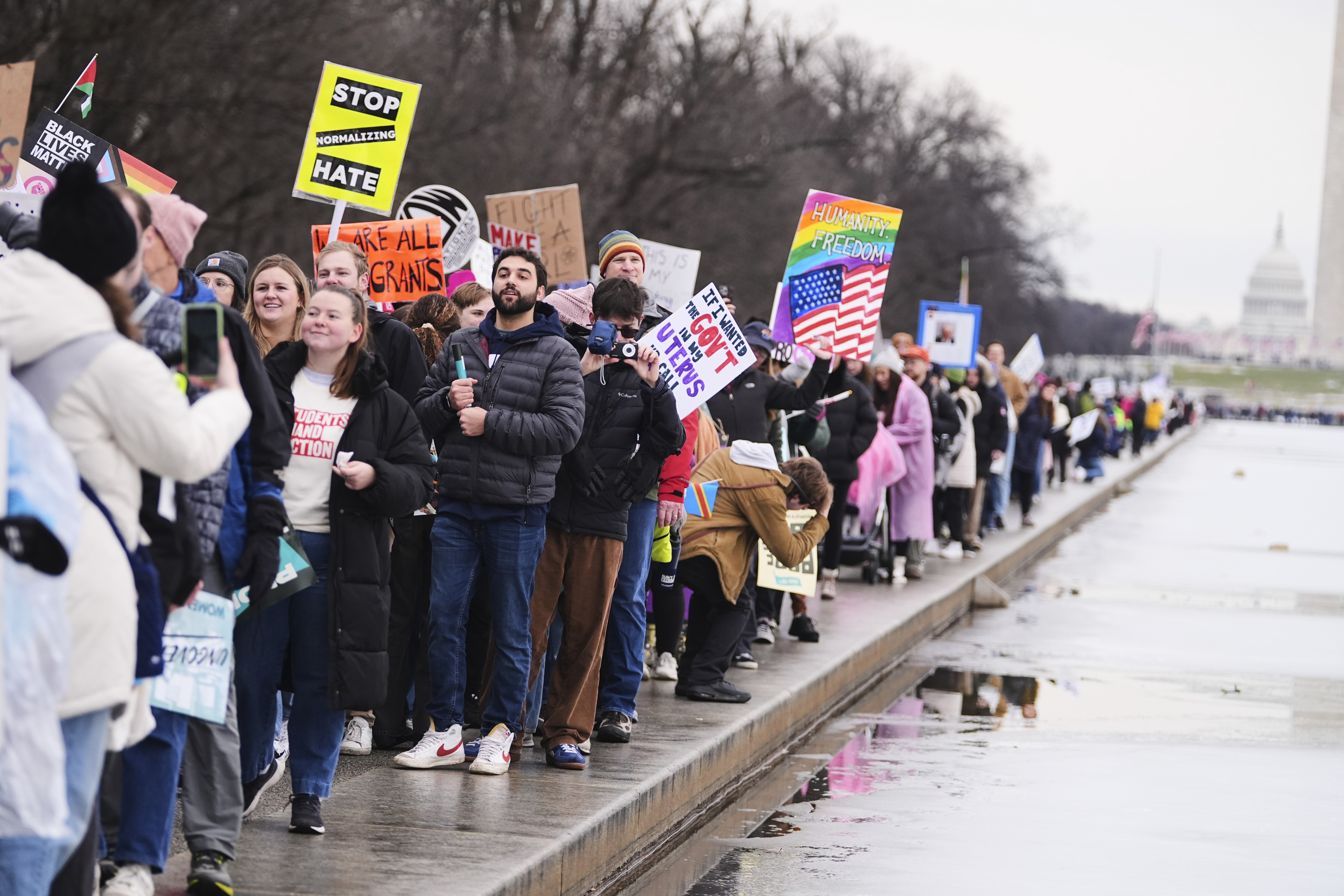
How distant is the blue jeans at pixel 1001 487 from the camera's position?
72.0ft

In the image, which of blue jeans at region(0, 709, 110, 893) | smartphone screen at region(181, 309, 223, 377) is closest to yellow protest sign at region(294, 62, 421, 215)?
smartphone screen at region(181, 309, 223, 377)

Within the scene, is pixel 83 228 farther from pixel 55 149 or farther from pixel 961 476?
pixel 961 476

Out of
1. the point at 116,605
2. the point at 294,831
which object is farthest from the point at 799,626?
the point at 116,605

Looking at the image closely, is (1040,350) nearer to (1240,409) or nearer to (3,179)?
(3,179)

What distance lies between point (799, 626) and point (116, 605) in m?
8.34

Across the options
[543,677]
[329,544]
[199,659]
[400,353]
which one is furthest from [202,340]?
[543,677]

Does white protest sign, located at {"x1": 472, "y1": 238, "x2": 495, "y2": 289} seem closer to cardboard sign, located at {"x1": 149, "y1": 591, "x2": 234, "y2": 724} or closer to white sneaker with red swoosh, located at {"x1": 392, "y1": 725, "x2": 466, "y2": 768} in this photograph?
white sneaker with red swoosh, located at {"x1": 392, "y1": 725, "x2": 466, "y2": 768}

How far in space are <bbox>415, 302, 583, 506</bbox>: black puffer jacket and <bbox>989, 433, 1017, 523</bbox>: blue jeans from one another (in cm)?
1458

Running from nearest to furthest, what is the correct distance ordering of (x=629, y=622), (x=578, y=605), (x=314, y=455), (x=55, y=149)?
1. (x=314, y=455)
2. (x=578, y=605)
3. (x=629, y=622)
4. (x=55, y=149)

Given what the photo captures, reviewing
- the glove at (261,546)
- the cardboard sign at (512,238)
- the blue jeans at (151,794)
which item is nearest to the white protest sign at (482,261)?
the cardboard sign at (512,238)

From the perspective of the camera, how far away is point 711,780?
27.0ft

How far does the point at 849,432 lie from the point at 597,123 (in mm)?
28560

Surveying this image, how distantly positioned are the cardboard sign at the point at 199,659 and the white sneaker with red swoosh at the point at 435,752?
2.12 m

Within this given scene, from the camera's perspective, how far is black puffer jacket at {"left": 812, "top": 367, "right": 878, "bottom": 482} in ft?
45.3
